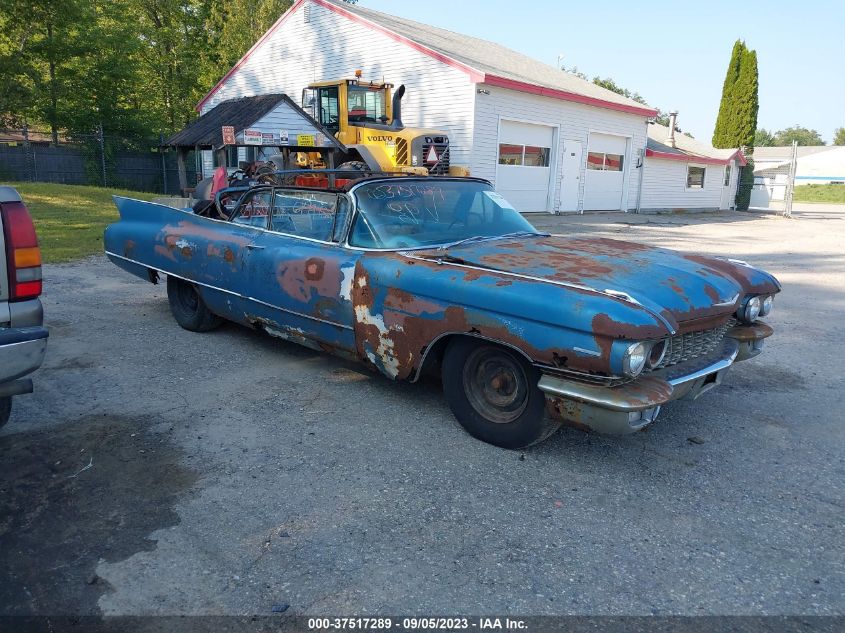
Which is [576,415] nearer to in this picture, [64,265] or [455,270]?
[455,270]

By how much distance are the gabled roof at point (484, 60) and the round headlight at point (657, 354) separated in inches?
614

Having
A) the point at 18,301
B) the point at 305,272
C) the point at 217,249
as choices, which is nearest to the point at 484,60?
the point at 217,249

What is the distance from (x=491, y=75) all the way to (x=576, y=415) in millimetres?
16038

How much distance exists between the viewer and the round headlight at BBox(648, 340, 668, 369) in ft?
10.9

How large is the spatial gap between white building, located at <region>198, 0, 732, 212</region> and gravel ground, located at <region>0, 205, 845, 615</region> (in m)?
14.9

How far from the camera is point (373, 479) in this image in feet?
11.1

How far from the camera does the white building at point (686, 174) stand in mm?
26766

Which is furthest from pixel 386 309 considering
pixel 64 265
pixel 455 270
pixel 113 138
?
pixel 113 138

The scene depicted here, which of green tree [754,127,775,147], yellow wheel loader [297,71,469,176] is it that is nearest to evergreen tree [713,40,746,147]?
yellow wheel loader [297,71,469,176]

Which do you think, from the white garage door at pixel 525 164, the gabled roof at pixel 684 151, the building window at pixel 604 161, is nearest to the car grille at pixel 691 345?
the white garage door at pixel 525 164

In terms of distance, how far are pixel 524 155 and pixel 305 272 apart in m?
17.0

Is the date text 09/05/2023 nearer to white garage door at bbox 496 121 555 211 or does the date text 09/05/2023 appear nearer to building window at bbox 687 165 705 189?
white garage door at bbox 496 121 555 211

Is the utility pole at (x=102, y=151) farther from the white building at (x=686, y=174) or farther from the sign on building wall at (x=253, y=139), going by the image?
the white building at (x=686, y=174)

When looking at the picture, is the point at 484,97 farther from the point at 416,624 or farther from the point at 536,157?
the point at 416,624
